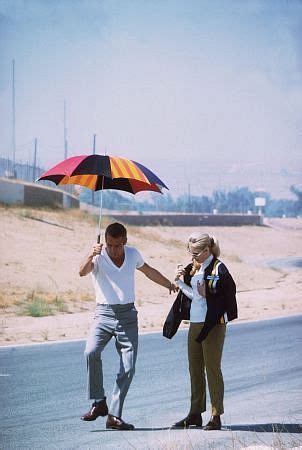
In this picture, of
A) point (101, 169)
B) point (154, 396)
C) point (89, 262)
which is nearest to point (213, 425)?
point (89, 262)

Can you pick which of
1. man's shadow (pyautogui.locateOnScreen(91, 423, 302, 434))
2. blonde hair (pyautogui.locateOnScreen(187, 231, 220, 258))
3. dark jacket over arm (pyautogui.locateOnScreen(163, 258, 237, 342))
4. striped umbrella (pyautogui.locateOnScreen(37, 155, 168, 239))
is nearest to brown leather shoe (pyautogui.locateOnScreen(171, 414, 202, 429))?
man's shadow (pyautogui.locateOnScreen(91, 423, 302, 434))

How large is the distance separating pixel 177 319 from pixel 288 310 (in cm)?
1509

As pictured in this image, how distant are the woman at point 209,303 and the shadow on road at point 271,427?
98cm

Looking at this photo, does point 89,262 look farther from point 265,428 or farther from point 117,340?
point 265,428

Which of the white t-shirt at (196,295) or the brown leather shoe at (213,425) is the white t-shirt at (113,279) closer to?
the white t-shirt at (196,295)

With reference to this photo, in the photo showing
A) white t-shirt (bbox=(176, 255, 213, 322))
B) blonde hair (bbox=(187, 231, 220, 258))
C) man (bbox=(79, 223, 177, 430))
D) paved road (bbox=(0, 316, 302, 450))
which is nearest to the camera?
blonde hair (bbox=(187, 231, 220, 258))

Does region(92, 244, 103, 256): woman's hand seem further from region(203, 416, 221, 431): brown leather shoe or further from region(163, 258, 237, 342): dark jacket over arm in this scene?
region(203, 416, 221, 431): brown leather shoe

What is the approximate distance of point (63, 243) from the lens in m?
40.5

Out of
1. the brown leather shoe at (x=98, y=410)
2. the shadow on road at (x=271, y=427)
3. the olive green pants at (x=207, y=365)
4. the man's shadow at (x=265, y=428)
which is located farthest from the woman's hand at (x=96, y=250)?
the shadow on road at (x=271, y=427)

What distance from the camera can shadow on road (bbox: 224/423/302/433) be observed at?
9.02 metres

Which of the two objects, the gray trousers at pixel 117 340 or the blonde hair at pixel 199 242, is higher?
the blonde hair at pixel 199 242

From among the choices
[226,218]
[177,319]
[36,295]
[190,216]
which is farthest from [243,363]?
[190,216]

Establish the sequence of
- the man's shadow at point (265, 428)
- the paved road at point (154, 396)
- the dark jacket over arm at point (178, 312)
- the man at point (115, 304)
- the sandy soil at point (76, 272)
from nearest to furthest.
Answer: the man at point (115, 304) < the dark jacket over arm at point (178, 312) < the paved road at point (154, 396) < the man's shadow at point (265, 428) < the sandy soil at point (76, 272)

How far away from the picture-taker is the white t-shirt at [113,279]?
8.00 metres
